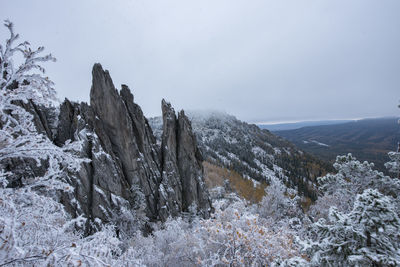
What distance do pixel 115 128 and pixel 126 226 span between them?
1290 centimetres

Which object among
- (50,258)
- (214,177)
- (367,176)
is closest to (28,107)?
(50,258)

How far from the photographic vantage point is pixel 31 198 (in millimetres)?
4699

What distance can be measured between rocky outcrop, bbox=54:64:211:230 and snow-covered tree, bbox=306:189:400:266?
869 inches

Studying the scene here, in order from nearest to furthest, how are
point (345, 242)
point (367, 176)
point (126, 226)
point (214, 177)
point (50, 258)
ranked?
1. point (50, 258)
2. point (345, 242)
3. point (367, 176)
4. point (126, 226)
5. point (214, 177)

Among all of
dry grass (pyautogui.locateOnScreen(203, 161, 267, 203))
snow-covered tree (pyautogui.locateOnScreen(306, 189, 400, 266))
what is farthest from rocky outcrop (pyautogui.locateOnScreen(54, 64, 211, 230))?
dry grass (pyautogui.locateOnScreen(203, 161, 267, 203))

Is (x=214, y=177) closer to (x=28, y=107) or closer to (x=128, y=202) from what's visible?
(x=128, y=202)

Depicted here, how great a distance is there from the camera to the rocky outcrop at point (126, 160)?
832 inches

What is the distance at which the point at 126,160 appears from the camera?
25.1 meters

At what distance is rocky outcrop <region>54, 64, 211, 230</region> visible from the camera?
21.1 m

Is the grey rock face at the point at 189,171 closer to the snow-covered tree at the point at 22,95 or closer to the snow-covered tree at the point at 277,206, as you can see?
the snow-covered tree at the point at 277,206

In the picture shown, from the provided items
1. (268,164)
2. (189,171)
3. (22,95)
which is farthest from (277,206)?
(268,164)

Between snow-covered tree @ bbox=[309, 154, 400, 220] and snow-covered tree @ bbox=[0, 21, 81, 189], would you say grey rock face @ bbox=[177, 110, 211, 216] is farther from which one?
snow-covered tree @ bbox=[0, 21, 81, 189]

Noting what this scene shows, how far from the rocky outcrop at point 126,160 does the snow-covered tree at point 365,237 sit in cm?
2207

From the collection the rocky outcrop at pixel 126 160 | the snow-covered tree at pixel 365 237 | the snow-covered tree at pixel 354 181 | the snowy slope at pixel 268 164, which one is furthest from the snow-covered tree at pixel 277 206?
the snowy slope at pixel 268 164
